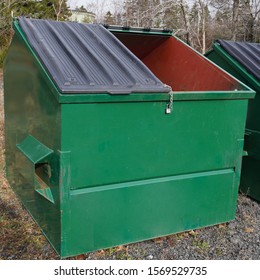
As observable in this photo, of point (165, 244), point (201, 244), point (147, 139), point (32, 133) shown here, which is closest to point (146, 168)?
point (147, 139)

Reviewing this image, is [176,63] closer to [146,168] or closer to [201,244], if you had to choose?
[146,168]

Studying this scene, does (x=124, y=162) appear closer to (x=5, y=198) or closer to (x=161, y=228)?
(x=161, y=228)

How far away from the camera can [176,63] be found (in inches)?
143

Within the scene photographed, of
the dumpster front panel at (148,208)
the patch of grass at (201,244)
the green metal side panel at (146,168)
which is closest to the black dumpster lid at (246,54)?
the green metal side panel at (146,168)

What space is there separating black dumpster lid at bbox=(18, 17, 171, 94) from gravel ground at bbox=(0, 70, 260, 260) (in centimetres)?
113

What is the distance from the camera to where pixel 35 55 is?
2.45 meters

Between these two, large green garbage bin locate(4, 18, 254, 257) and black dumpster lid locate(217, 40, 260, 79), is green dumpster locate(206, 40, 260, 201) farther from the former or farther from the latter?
large green garbage bin locate(4, 18, 254, 257)

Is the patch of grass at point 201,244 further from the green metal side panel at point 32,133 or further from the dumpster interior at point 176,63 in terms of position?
the dumpster interior at point 176,63

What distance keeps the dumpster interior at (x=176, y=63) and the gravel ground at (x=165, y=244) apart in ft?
3.87

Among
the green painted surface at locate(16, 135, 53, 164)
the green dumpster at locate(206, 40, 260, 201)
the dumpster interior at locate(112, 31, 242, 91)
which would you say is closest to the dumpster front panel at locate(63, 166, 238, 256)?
the green painted surface at locate(16, 135, 53, 164)

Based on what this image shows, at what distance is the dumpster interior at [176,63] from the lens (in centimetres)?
323

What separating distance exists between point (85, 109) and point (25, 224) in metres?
1.25

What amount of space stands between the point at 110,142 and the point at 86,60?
626 millimetres

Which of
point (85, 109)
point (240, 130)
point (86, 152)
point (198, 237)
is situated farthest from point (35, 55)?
point (198, 237)
